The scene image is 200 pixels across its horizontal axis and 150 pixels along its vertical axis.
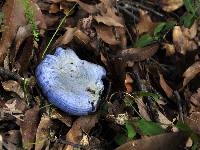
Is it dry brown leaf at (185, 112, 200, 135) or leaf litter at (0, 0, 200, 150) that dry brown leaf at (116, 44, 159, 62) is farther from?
dry brown leaf at (185, 112, 200, 135)

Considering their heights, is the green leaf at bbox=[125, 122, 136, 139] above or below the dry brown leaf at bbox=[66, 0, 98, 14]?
below

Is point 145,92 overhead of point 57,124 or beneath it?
overhead

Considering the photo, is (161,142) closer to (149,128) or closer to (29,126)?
(149,128)

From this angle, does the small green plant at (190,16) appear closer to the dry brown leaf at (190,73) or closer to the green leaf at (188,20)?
the green leaf at (188,20)

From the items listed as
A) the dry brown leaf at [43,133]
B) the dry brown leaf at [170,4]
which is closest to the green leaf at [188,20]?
the dry brown leaf at [170,4]

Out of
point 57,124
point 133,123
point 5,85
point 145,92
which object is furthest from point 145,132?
point 5,85

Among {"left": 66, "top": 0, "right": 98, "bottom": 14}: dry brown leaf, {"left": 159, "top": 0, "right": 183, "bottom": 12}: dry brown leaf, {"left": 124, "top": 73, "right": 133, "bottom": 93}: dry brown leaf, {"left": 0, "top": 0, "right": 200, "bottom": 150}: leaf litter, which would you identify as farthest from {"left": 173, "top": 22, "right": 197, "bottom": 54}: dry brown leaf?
{"left": 66, "top": 0, "right": 98, "bottom": 14}: dry brown leaf

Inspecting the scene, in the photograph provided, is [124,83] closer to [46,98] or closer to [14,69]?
[46,98]
